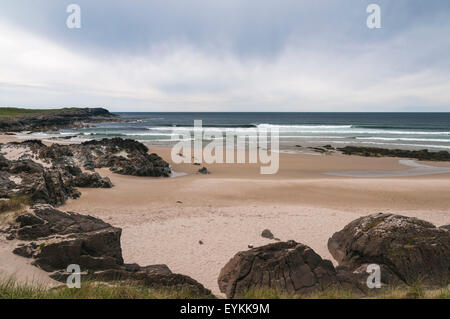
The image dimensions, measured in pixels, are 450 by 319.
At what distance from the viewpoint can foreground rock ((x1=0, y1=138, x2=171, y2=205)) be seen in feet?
37.6

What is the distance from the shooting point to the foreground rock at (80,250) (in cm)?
542

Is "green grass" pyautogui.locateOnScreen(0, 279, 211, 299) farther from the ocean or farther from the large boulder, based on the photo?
the ocean

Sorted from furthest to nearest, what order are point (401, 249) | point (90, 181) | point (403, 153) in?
point (403, 153), point (90, 181), point (401, 249)

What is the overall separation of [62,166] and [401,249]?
1858 centimetres

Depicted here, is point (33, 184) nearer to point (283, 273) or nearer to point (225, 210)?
point (225, 210)

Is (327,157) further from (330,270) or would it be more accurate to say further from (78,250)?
(78,250)

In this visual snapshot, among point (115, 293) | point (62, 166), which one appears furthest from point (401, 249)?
point (62, 166)

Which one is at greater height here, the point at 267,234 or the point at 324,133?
the point at 324,133

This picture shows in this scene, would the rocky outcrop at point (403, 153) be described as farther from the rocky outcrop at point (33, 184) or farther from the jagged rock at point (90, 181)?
the rocky outcrop at point (33, 184)

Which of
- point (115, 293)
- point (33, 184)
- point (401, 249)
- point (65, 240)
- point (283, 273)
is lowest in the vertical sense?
point (283, 273)

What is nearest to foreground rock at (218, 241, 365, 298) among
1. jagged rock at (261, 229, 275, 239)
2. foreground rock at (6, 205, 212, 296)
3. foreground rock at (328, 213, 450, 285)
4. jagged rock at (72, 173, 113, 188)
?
foreground rock at (6, 205, 212, 296)

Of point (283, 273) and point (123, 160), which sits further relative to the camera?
point (123, 160)

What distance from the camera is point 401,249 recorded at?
627 cm
